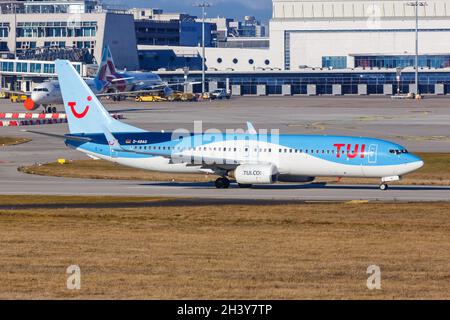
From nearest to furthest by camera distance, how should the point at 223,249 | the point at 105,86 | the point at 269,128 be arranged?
the point at 223,249, the point at 269,128, the point at 105,86

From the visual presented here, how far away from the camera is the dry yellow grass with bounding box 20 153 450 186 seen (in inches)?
2803

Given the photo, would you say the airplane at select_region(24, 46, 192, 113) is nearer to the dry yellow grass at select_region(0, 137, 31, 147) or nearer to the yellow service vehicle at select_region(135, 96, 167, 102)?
the yellow service vehicle at select_region(135, 96, 167, 102)

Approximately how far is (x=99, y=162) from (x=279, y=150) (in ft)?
73.4

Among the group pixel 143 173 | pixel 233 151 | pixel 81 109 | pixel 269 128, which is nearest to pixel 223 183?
pixel 233 151

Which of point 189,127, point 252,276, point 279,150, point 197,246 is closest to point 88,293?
point 252,276

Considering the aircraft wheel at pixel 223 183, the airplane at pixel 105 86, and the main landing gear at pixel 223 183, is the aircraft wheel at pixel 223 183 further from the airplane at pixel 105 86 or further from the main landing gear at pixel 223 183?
the airplane at pixel 105 86

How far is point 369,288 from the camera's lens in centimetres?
3097

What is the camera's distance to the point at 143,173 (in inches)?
2968

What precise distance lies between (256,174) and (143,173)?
13782 mm

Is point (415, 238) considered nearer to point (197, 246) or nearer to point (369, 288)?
point (197, 246)

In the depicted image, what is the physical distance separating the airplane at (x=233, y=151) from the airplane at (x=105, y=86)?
84.0 m

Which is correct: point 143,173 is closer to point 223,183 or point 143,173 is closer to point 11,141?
point 223,183

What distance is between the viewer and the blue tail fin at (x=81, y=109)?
220 feet

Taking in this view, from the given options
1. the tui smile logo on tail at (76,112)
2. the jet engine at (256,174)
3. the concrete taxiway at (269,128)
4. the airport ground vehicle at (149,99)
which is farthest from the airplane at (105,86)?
the jet engine at (256,174)
